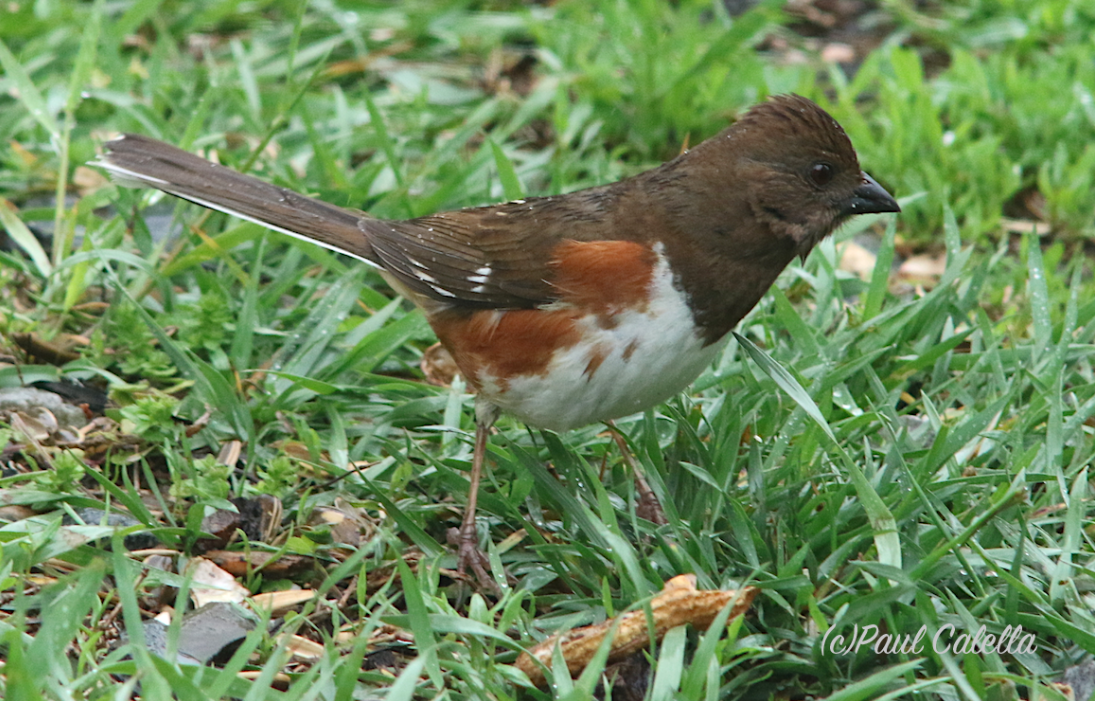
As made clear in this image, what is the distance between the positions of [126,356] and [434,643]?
178 centimetres

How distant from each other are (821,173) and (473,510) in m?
1.38

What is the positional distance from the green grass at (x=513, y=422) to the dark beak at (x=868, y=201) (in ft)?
1.67

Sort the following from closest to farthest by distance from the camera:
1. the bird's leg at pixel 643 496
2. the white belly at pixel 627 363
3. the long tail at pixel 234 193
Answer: the white belly at pixel 627 363
the bird's leg at pixel 643 496
the long tail at pixel 234 193

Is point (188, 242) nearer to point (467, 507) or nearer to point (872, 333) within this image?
point (467, 507)

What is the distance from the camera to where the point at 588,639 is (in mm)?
2846

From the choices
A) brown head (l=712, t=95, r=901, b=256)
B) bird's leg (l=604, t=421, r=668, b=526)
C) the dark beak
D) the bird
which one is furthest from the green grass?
the dark beak

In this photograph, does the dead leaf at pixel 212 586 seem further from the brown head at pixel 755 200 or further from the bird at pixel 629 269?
the brown head at pixel 755 200

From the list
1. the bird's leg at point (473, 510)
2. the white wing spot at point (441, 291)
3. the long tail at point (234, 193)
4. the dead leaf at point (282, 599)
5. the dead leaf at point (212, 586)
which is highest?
the long tail at point (234, 193)

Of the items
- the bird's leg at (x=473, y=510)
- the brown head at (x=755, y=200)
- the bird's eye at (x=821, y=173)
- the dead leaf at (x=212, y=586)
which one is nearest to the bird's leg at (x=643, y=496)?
the bird's leg at (x=473, y=510)

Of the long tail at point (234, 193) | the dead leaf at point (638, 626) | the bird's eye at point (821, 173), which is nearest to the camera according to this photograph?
the dead leaf at point (638, 626)

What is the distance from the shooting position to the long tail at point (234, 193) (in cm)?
383

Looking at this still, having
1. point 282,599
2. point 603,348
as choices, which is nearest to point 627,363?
point 603,348

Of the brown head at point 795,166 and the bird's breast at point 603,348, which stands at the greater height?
the brown head at point 795,166

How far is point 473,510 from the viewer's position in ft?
11.2
